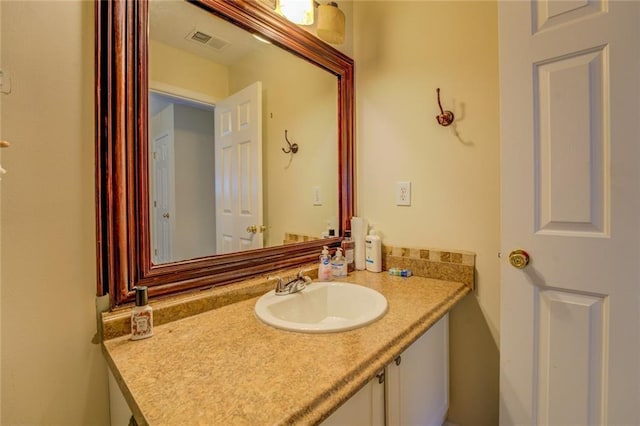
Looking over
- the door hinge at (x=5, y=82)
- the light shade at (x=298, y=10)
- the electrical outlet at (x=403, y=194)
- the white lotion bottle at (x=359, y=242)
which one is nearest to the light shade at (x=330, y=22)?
the light shade at (x=298, y=10)

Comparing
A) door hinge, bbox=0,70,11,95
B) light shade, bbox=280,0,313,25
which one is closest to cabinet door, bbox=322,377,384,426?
door hinge, bbox=0,70,11,95

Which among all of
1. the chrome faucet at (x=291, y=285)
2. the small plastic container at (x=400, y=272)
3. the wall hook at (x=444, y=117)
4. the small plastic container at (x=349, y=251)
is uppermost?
the wall hook at (x=444, y=117)

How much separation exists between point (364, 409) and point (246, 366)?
0.30 meters

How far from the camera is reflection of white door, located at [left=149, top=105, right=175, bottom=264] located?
858 millimetres

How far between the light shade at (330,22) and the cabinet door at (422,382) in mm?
1276

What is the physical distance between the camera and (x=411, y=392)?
3.02 feet

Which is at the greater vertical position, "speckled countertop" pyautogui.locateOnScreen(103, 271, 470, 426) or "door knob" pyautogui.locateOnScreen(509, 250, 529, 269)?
"door knob" pyautogui.locateOnScreen(509, 250, 529, 269)

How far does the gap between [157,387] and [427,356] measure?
0.86 meters

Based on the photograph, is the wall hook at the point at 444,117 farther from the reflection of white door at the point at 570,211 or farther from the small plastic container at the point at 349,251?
the small plastic container at the point at 349,251

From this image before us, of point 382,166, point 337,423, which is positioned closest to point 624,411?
point 337,423

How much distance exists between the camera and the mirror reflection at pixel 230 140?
91 centimetres

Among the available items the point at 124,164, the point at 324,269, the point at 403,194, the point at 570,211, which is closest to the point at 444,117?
the point at 403,194

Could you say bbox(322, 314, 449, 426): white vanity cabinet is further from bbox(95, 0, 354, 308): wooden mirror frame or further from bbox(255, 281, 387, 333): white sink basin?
bbox(95, 0, 354, 308): wooden mirror frame

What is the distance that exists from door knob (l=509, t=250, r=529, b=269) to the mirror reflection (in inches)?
31.7
